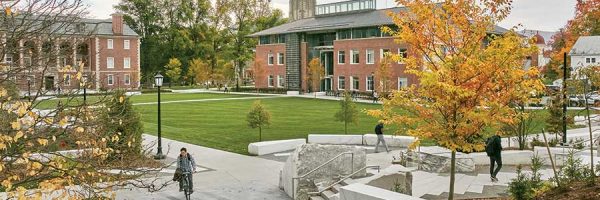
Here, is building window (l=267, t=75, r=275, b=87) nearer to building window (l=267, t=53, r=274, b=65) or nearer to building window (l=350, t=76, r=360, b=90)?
building window (l=267, t=53, r=274, b=65)

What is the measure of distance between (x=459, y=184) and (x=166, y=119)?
26.9m

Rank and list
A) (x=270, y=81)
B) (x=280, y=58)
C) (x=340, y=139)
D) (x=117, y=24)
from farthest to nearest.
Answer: (x=117, y=24), (x=270, y=81), (x=280, y=58), (x=340, y=139)

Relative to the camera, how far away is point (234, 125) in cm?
3575

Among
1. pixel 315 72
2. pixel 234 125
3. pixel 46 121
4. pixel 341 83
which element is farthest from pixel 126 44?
pixel 46 121

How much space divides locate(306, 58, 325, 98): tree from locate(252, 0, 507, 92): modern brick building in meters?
1.91

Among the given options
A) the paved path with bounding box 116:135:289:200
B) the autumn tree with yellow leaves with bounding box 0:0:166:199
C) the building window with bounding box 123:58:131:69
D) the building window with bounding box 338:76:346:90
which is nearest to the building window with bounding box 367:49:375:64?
the building window with bounding box 338:76:346:90

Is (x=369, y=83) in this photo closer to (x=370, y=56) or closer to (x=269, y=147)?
(x=370, y=56)

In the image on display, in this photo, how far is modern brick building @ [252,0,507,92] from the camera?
63.0m

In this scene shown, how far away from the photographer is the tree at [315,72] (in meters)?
68.5

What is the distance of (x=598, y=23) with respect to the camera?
77.6 m

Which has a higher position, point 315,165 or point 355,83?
point 355,83

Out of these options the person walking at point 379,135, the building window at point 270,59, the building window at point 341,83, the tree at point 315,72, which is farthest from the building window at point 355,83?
the person walking at point 379,135

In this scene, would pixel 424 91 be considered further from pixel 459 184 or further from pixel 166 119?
pixel 166 119

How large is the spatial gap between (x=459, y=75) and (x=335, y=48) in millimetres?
56598
